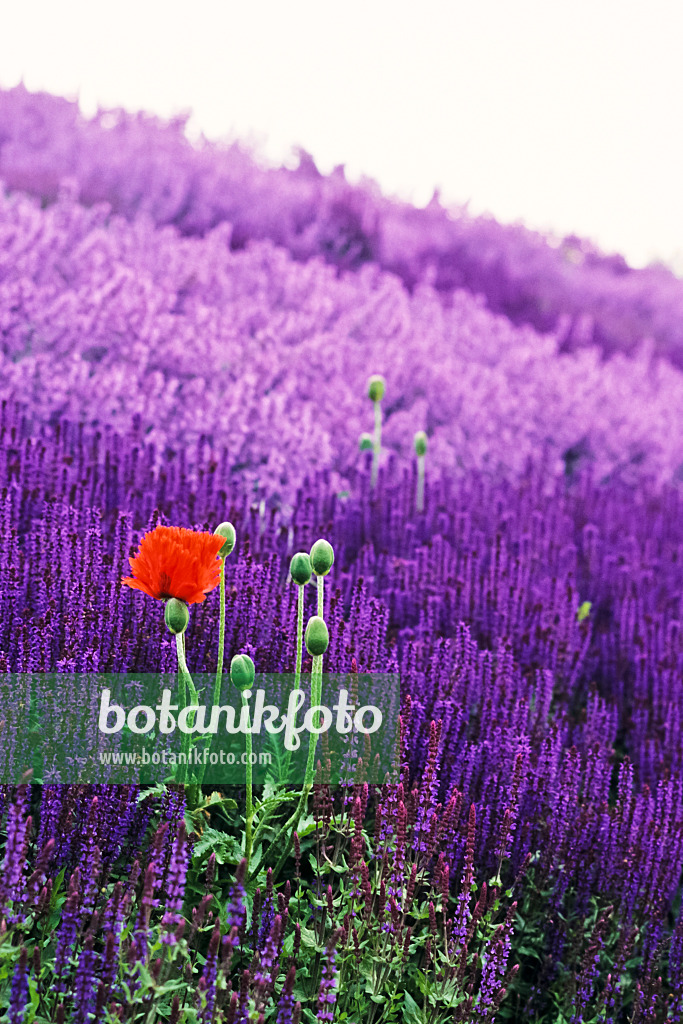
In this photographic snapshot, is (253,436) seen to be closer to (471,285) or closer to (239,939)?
(239,939)

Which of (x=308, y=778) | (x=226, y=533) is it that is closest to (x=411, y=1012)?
(x=308, y=778)

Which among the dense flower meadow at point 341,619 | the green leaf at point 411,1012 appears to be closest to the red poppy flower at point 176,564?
the dense flower meadow at point 341,619

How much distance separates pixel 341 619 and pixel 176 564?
74 cm

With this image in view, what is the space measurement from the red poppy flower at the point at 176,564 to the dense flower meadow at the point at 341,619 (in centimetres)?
1

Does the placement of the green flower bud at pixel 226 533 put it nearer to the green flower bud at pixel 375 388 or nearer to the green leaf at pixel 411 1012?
the green leaf at pixel 411 1012

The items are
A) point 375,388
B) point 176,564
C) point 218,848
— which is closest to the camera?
point 176,564

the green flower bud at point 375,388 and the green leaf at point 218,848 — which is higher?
the green flower bud at point 375,388

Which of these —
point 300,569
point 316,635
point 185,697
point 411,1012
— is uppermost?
point 300,569

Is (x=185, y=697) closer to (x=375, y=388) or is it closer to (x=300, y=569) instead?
(x=300, y=569)

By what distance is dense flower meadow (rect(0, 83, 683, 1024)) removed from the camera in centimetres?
157

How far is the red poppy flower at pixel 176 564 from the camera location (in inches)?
59.2

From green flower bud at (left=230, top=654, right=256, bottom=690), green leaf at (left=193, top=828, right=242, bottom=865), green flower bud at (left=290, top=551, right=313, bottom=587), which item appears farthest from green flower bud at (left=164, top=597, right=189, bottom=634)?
green leaf at (left=193, top=828, right=242, bottom=865)

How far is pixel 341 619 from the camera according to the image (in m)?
2.19

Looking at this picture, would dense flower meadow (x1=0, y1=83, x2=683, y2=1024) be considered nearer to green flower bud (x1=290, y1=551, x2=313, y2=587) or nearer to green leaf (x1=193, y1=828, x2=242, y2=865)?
green leaf (x1=193, y1=828, x2=242, y2=865)
